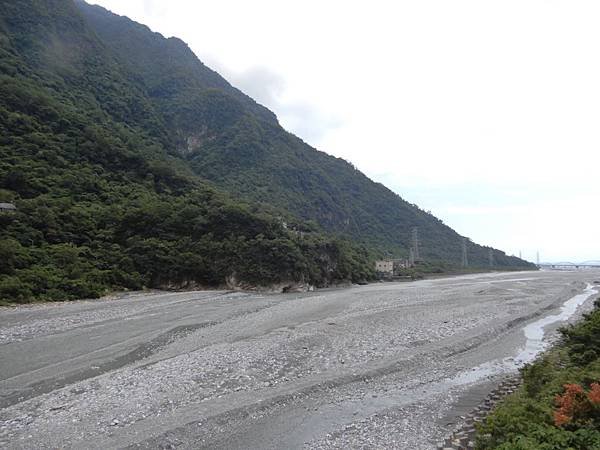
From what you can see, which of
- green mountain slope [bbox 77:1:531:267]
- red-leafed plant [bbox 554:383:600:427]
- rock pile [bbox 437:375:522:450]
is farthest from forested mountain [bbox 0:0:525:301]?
red-leafed plant [bbox 554:383:600:427]

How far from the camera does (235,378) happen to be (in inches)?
534

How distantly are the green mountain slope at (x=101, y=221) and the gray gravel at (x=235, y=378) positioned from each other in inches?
391

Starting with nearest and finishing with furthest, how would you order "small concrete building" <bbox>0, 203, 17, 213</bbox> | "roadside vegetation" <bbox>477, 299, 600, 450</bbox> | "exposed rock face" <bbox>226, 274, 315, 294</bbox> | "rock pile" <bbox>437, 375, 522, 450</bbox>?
"roadside vegetation" <bbox>477, 299, 600, 450</bbox> → "rock pile" <bbox>437, 375, 522, 450</bbox> → "small concrete building" <bbox>0, 203, 17, 213</bbox> → "exposed rock face" <bbox>226, 274, 315, 294</bbox>

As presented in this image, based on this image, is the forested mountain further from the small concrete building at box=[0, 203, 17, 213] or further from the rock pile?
the rock pile

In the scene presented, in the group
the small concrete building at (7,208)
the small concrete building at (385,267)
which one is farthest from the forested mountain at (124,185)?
the small concrete building at (385,267)

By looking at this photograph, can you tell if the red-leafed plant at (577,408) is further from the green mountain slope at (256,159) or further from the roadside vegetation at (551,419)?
the green mountain slope at (256,159)

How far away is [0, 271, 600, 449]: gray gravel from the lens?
9641 mm

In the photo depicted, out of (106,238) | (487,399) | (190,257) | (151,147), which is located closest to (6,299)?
(106,238)

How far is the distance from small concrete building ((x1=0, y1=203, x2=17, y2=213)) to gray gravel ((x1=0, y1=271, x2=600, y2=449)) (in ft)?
47.5

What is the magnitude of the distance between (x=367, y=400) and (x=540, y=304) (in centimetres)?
3136

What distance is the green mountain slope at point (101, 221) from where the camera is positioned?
116ft

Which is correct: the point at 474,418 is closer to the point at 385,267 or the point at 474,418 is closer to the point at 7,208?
the point at 7,208

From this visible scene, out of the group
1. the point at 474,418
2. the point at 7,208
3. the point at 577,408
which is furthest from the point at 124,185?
the point at 577,408

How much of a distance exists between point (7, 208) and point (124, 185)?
20.9m
